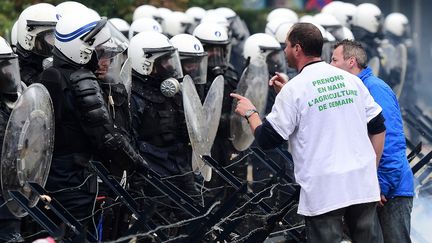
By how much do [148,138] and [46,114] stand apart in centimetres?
228

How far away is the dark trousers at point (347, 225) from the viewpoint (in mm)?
7219

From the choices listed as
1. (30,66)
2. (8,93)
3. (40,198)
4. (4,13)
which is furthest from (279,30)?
(40,198)

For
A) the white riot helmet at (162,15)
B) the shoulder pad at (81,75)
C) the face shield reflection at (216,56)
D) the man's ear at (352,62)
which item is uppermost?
the shoulder pad at (81,75)

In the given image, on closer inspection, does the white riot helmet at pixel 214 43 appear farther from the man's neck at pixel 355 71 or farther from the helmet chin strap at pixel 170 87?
the man's neck at pixel 355 71

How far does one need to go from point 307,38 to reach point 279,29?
22.6 ft

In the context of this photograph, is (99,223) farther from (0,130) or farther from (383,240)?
(383,240)

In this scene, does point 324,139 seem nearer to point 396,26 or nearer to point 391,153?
point 391,153

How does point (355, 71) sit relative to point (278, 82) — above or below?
below

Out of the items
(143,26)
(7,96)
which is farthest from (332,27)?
(7,96)

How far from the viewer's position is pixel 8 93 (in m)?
8.09

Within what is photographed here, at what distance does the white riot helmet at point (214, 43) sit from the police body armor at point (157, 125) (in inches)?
70.2

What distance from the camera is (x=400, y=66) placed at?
1597 cm

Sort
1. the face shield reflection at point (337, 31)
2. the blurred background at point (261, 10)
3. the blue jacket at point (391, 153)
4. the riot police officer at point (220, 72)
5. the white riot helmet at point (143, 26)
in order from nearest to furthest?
the blue jacket at point (391, 153) < the riot police officer at point (220, 72) < the white riot helmet at point (143, 26) < the face shield reflection at point (337, 31) < the blurred background at point (261, 10)

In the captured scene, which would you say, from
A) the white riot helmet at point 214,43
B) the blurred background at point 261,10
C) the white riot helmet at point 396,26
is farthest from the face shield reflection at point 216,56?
the white riot helmet at point 396,26
